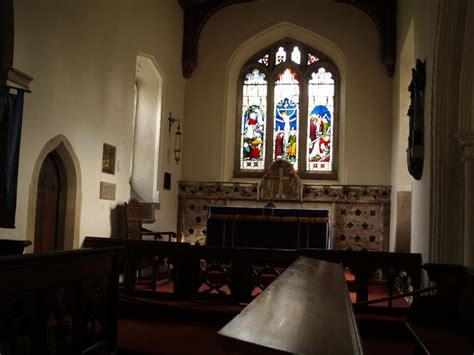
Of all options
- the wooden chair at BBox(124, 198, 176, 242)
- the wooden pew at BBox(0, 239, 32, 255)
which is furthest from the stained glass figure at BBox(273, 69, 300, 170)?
the wooden pew at BBox(0, 239, 32, 255)

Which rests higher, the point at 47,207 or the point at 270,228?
the point at 47,207

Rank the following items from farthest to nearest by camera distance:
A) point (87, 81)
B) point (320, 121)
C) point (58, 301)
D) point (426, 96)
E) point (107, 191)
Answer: point (320, 121) → point (107, 191) → point (87, 81) → point (426, 96) → point (58, 301)

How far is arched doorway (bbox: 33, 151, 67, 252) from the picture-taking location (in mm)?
6559

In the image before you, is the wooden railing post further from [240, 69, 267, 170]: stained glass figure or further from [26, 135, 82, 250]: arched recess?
[240, 69, 267, 170]: stained glass figure

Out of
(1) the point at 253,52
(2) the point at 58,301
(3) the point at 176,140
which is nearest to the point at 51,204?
(2) the point at 58,301

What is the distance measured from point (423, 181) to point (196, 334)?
3.45 metres

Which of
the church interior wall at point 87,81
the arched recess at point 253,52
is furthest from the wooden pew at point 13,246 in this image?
the arched recess at point 253,52

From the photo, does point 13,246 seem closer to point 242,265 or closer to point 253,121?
point 242,265

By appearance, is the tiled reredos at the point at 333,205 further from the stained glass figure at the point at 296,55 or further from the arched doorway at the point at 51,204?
the arched doorway at the point at 51,204

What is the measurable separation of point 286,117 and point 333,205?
7.54 feet

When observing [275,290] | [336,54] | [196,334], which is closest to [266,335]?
[275,290]

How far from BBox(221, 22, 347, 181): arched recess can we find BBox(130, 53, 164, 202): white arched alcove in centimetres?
184

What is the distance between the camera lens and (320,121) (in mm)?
11398

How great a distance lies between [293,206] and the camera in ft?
35.3
